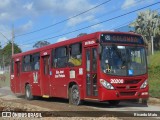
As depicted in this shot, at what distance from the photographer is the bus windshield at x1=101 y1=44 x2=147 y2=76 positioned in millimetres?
15984

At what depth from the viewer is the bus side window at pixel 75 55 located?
1744cm

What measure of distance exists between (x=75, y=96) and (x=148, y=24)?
222ft

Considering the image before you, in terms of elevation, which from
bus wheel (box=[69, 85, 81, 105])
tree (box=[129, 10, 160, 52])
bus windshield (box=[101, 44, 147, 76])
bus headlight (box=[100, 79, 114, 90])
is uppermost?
tree (box=[129, 10, 160, 52])

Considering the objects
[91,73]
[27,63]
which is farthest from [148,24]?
[91,73]

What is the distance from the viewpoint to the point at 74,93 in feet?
58.9

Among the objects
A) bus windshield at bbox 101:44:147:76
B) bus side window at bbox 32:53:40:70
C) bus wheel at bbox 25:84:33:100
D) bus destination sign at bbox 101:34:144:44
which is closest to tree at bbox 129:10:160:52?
bus wheel at bbox 25:84:33:100

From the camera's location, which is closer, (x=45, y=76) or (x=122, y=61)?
(x=122, y=61)

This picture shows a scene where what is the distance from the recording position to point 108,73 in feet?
52.3

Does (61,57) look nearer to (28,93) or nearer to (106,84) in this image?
(106,84)

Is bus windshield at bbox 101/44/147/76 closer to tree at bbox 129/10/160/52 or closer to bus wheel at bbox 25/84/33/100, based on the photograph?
bus wheel at bbox 25/84/33/100

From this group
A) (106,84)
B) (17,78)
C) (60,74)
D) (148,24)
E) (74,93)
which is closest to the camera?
(106,84)

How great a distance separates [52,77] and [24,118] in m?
8.13

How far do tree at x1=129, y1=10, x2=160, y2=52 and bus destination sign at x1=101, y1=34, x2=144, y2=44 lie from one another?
64253 mm

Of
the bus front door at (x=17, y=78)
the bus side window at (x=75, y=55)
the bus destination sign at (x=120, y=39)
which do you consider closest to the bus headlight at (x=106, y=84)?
the bus destination sign at (x=120, y=39)
